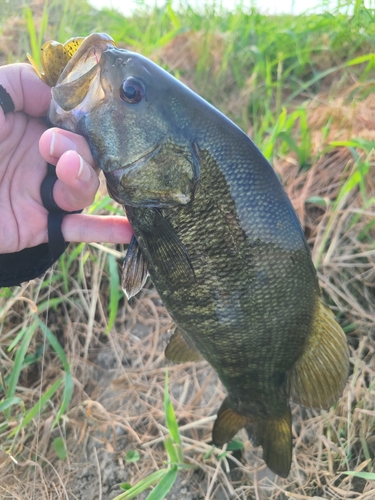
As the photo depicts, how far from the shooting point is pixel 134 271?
1.49 meters

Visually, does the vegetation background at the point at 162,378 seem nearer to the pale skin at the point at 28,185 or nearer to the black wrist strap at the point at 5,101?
the pale skin at the point at 28,185

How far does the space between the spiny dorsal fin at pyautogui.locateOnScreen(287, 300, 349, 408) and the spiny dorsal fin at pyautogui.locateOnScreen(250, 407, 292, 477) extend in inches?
4.7

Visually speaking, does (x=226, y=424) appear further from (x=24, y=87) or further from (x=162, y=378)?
(x=24, y=87)

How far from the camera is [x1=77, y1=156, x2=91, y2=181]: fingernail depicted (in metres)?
1.28

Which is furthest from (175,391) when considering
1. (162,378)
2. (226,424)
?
(226,424)

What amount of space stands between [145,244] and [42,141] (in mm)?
488

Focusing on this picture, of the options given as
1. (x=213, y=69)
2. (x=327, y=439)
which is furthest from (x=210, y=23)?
(x=327, y=439)

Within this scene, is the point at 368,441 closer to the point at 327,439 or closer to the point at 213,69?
the point at 327,439

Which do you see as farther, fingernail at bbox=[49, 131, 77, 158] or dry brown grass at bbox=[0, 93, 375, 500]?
dry brown grass at bbox=[0, 93, 375, 500]

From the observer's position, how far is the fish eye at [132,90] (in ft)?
4.28

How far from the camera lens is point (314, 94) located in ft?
11.6

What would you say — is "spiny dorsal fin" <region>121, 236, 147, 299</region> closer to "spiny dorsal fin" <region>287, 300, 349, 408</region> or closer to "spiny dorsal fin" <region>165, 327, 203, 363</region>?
"spiny dorsal fin" <region>165, 327, 203, 363</region>

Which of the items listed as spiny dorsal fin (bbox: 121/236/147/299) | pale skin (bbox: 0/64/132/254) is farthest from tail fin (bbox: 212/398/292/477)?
pale skin (bbox: 0/64/132/254)

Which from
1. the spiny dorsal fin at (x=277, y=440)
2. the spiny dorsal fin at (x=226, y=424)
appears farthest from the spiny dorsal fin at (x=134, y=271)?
the spiny dorsal fin at (x=277, y=440)
